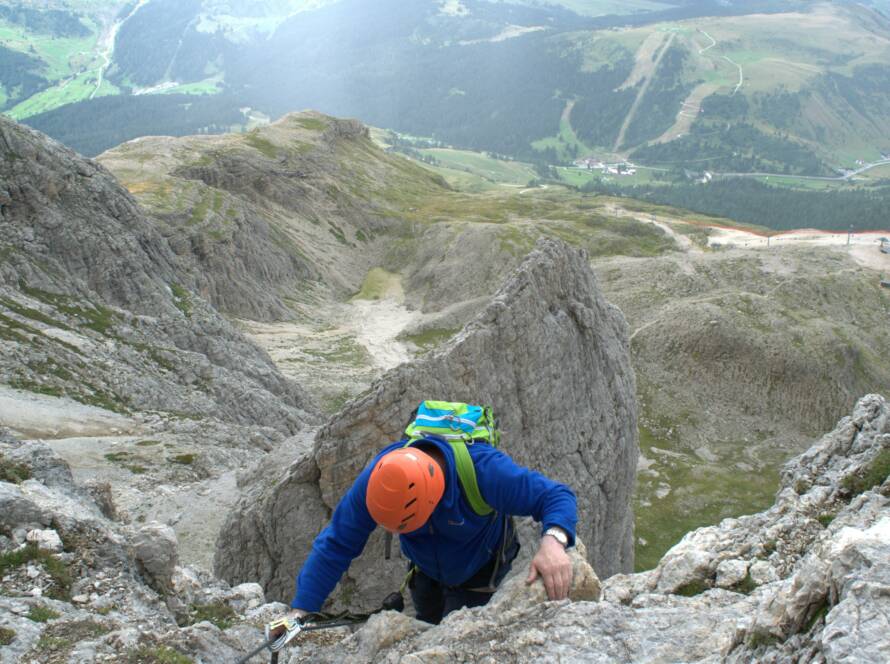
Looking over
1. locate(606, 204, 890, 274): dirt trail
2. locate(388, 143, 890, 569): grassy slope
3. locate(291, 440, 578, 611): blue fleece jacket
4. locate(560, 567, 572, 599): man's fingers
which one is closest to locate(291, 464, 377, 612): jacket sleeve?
locate(291, 440, 578, 611): blue fleece jacket

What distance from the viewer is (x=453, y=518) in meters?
7.95

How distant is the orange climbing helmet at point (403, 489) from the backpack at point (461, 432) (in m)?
0.53

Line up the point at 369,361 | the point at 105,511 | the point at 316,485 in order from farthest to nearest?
the point at 369,361
the point at 316,485
the point at 105,511

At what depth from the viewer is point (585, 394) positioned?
27922 mm

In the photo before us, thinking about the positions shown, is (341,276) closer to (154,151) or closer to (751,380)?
(154,151)

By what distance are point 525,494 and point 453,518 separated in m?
1.02

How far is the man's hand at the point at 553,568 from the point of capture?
302 inches

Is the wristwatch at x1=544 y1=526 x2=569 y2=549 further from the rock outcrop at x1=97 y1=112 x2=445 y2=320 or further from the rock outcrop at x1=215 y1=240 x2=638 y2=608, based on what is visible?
the rock outcrop at x1=97 y1=112 x2=445 y2=320

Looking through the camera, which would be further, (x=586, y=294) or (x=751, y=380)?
(x=751, y=380)

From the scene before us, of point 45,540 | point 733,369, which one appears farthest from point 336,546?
point 733,369

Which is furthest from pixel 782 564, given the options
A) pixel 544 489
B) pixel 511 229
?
pixel 511 229

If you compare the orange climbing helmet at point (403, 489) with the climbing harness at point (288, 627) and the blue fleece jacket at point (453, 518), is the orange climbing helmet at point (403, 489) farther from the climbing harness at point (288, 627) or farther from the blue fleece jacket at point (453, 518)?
the climbing harness at point (288, 627)

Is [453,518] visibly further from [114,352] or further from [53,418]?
[114,352]

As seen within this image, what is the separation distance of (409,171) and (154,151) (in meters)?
80.0
